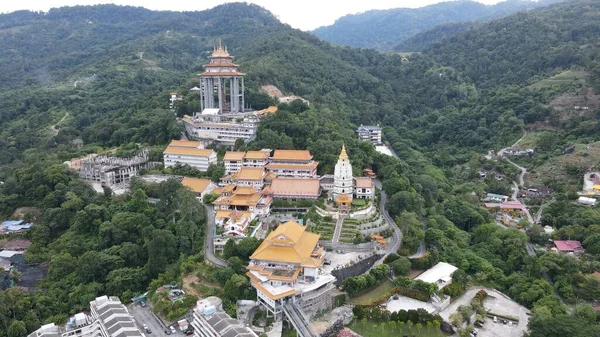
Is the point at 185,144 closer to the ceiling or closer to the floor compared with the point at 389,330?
closer to the ceiling

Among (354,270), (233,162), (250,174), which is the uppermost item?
(233,162)

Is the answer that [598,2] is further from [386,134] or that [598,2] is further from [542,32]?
[386,134]

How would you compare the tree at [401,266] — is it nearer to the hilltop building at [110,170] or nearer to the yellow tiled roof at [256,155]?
the yellow tiled roof at [256,155]

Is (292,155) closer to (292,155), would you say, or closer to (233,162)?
(292,155)

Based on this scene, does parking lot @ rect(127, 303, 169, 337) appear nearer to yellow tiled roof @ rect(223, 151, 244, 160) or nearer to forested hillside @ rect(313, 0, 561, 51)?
yellow tiled roof @ rect(223, 151, 244, 160)

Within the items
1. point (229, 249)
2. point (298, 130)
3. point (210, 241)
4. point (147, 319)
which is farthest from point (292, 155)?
point (147, 319)

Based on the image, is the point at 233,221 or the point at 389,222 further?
the point at 389,222

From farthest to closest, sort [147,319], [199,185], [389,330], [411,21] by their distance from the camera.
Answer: [411,21] → [199,185] → [147,319] → [389,330]
